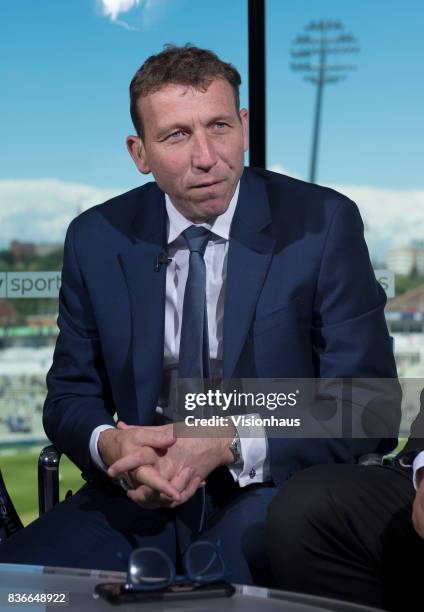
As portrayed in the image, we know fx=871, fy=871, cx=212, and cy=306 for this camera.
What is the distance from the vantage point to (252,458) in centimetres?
170

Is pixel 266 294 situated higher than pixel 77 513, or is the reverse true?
pixel 266 294

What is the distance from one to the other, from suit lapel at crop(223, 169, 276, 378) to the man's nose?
0.15m

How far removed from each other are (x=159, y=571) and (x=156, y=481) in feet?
1.40

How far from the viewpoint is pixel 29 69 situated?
9.77m

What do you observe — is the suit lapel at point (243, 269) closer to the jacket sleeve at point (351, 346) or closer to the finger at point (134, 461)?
the jacket sleeve at point (351, 346)

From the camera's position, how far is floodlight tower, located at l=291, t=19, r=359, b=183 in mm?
14461

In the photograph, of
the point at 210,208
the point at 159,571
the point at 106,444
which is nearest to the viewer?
the point at 159,571

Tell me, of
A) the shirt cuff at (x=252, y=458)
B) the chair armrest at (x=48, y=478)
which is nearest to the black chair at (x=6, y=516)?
the chair armrest at (x=48, y=478)

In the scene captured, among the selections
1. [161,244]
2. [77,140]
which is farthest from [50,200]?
[161,244]

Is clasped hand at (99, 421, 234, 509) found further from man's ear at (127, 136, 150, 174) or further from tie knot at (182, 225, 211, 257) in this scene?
man's ear at (127, 136, 150, 174)

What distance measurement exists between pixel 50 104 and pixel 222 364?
1031 cm

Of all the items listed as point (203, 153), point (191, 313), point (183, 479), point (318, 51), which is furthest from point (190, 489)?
point (318, 51)

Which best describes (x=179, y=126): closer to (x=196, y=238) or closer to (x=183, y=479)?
(x=196, y=238)

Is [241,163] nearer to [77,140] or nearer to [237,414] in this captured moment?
[237,414]
